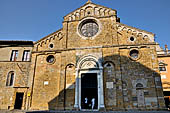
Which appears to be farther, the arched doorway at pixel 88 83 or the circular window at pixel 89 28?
the circular window at pixel 89 28

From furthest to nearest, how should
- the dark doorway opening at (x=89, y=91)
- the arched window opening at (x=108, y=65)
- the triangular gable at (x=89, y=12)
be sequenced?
the triangular gable at (x=89, y=12) < the arched window opening at (x=108, y=65) < the dark doorway opening at (x=89, y=91)

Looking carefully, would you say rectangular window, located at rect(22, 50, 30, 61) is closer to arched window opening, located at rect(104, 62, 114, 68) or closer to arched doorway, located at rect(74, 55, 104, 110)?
arched doorway, located at rect(74, 55, 104, 110)

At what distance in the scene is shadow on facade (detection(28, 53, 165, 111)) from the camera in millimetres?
12820

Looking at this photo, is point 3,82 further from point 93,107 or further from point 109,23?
Result: point 109,23

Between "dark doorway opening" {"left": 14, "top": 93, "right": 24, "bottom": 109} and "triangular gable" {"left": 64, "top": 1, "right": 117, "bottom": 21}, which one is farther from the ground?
"triangular gable" {"left": 64, "top": 1, "right": 117, "bottom": 21}

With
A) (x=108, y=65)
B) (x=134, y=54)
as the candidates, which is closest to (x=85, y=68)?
(x=108, y=65)

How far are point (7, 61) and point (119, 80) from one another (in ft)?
40.9

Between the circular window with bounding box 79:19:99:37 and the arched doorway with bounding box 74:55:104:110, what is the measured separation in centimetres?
283

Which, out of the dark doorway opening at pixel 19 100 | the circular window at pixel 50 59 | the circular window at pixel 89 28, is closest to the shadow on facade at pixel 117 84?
the circular window at pixel 50 59

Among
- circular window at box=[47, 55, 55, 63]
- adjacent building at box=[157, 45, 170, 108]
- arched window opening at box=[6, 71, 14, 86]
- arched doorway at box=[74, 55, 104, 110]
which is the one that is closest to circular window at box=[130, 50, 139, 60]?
arched doorway at box=[74, 55, 104, 110]

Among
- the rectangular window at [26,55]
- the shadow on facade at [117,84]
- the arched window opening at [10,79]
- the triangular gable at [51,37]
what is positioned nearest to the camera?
the shadow on facade at [117,84]

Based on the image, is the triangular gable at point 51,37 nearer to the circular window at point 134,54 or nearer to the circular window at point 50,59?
the circular window at point 50,59

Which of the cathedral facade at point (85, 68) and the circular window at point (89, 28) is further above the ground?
the circular window at point (89, 28)

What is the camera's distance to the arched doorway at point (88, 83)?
13.8 meters
